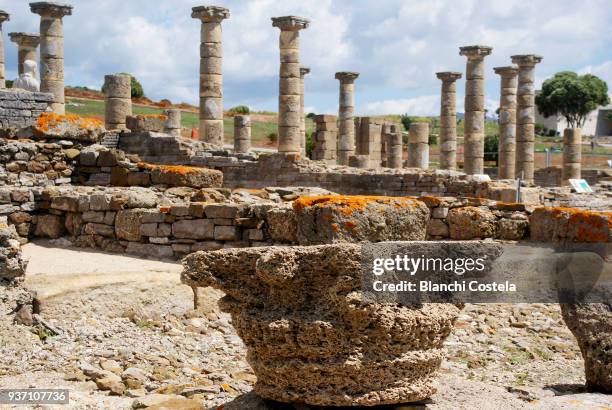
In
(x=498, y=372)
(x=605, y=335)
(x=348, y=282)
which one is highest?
(x=348, y=282)

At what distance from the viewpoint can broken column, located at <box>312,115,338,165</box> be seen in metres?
31.3

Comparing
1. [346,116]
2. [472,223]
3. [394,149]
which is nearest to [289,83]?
[346,116]

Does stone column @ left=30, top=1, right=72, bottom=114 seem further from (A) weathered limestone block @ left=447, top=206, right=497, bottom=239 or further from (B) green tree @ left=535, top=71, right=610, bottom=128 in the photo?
(B) green tree @ left=535, top=71, right=610, bottom=128

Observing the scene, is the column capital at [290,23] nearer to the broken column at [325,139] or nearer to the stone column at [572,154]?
the broken column at [325,139]

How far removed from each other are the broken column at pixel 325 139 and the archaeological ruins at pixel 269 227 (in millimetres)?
4459

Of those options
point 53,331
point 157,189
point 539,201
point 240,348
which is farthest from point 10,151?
point 539,201

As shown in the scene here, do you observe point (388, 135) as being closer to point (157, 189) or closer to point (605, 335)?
point (157, 189)

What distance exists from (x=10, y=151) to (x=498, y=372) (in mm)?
9461

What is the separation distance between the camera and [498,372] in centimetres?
764

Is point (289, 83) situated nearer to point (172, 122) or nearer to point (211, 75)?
point (211, 75)

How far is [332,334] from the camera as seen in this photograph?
16.4 feet

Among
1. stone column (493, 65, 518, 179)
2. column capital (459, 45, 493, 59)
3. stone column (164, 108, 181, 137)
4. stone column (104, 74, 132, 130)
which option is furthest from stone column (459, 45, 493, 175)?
stone column (104, 74, 132, 130)

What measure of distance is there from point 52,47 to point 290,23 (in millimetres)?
7436

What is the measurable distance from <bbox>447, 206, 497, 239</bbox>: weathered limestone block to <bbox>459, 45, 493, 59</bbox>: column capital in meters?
19.6
